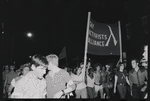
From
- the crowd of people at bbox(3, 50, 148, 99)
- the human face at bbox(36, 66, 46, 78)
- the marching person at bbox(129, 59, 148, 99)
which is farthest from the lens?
the marching person at bbox(129, 59, 148, 99)

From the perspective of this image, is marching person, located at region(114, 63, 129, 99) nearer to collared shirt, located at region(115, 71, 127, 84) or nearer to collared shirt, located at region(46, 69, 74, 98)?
collared shirt, located at region(115, 71, 127, 84)

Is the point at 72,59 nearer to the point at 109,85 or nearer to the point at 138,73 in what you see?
the point at 109,85

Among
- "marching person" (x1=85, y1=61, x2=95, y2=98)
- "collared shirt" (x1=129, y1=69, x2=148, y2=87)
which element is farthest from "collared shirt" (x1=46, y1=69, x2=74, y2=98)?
"marching person" (x1=85, y1=61, x2=95, y2=98)

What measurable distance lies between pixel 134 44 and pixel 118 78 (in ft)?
63.4

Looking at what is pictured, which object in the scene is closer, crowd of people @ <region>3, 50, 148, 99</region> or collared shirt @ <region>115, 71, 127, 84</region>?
crowd of people @ <region>3, 50, 148, 99</region>

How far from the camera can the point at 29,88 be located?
357cm

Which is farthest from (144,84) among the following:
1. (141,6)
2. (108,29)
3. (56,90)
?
(141,6)

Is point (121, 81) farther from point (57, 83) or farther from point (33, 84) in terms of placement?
point (33, 84)

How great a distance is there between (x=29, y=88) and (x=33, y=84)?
129 millimetres

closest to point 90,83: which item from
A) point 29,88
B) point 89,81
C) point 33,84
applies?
point 89,81

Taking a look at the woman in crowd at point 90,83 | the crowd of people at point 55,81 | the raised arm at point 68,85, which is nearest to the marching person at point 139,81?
the crowd of people at point 55,81

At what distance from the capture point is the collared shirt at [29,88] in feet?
11.4

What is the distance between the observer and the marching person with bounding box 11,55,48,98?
11.5 ft

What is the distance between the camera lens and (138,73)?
806 centimetres
